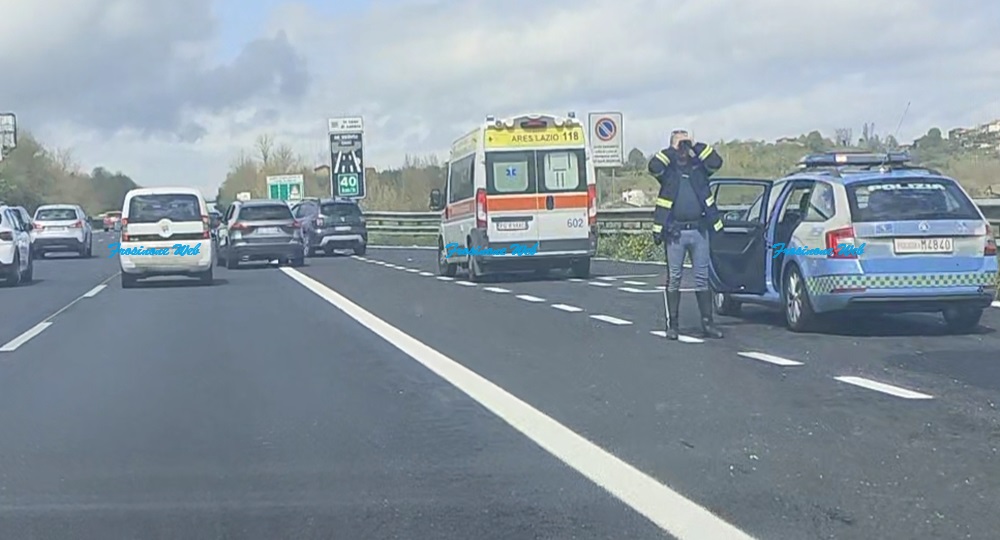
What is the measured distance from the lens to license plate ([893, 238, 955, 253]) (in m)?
13.2

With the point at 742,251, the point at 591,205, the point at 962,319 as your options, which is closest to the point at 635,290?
the point at 591,205

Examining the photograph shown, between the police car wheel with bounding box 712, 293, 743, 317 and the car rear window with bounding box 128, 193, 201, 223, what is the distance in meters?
12.2

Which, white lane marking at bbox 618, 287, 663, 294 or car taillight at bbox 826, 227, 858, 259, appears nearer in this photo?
car taillight at bbox 826, 227, 858, 259

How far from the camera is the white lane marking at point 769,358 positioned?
463 inches

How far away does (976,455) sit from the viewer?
7773mm

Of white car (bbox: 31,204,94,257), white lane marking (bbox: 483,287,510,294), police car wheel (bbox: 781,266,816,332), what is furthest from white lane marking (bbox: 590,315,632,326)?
white car (bbox: 31,204,94,257)

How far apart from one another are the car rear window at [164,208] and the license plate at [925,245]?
1544cm

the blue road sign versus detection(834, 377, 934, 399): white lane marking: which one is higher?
the blue road sign

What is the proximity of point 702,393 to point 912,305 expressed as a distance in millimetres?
3826

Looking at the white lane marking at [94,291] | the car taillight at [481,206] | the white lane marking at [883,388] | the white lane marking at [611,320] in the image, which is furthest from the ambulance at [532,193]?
the white lane marking at [883,388]

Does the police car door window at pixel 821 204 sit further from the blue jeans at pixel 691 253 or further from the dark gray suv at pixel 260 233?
the dark gray suv at pixel 260 233

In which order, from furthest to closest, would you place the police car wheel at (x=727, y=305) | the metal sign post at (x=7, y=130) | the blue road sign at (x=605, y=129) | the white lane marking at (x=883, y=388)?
the metal sign post at (x=7, y=130), the blue road sign at (x=605, y=129), the police car wheel at (x=727, y=305), the white lane marking at (x=883, y=388)

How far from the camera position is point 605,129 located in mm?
36656

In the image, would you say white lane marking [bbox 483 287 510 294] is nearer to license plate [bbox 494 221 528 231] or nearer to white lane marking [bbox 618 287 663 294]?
license plate [bbox 494 221 528 231]
